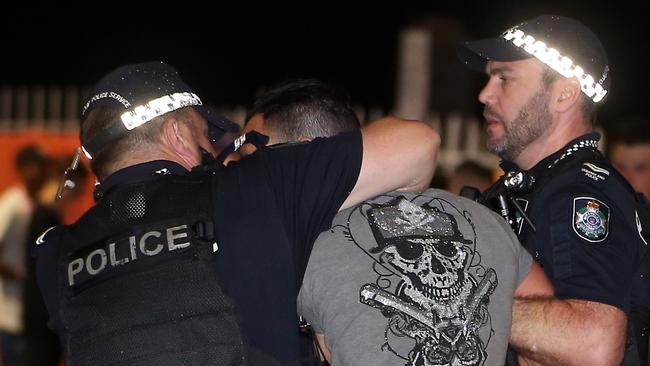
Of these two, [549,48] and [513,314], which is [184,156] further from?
[549,48]

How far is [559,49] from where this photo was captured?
11.4ft

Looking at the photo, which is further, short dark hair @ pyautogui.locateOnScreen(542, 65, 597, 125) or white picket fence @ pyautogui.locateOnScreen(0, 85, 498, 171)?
white picket fence @ pyautogui.locateOnScreen(0, 85, 498, 171)

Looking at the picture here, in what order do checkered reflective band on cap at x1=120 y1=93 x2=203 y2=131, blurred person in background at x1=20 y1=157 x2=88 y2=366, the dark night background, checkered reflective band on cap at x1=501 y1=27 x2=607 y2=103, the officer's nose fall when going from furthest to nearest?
the dark night background, blurred person in background at x1=20 y1=157 x2=88 y2=366, the officer's nose, checkered reflective band on cap at x1=501 y1=27 x2=607 y2=103, checkered reflective band on cap at x1=120 y1=93 x2=203 y2=131

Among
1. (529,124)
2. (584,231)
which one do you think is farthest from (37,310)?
(584,231)

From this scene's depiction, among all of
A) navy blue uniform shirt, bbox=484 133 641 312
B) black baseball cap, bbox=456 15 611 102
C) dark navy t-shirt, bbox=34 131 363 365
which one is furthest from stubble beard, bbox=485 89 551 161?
dark navy t-shirt, bbox=34 131 363 365

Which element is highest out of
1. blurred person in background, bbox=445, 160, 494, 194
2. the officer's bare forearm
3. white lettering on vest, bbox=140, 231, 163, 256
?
white lettering on vest, bbox=140, 231, 163, 256

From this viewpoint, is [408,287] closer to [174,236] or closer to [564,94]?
[174,236]

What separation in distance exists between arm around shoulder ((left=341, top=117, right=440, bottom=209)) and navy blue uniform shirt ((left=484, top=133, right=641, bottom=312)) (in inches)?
23.3

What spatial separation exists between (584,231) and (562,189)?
174mm

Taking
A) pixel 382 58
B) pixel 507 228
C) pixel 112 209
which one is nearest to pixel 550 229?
pixel 507 228

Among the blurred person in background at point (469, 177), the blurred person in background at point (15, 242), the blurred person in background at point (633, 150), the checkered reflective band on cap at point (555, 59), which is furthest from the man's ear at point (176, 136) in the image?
the blurred person in background at point (15, 242)

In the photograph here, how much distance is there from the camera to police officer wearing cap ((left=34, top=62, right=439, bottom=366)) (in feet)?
8.36

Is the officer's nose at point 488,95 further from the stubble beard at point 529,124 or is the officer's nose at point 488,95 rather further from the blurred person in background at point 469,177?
the blurred person in background at point 469,177

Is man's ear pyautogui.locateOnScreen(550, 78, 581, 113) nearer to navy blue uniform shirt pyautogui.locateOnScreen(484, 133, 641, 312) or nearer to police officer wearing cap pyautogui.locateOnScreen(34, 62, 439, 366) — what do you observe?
navy blue uniform shirt pyautogui.locateOnScreen(484, 133, 641, 312)
